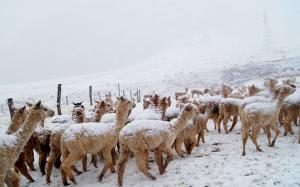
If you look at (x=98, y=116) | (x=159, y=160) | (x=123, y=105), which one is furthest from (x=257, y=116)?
(x=98, y=116)

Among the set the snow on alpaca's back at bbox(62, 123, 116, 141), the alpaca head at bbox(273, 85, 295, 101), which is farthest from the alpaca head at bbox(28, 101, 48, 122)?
the alpaca head at bbox(273, 85, 295, 101)

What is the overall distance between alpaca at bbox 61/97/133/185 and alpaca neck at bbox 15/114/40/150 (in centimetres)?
107

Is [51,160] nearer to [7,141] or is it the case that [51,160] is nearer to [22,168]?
[22,168]

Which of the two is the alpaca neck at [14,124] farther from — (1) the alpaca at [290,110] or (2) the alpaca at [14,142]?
(1) the alpaca at [290,110]

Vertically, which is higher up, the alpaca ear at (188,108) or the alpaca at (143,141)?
the alpaca ear at (188,108)

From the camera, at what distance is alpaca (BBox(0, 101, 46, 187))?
778 centimetres

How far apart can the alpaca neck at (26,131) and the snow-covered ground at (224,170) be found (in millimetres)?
2076

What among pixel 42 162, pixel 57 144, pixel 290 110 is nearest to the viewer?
pixel 57 144

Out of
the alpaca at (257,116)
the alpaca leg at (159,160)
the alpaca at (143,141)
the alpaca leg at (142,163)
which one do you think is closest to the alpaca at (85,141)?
the alpaca at (143,141)

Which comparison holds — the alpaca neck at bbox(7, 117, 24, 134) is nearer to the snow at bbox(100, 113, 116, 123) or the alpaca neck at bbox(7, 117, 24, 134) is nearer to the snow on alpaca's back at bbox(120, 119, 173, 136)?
the snow at bbox(100, 113, 116, 123)

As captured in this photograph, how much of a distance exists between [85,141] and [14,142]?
1.72 meters

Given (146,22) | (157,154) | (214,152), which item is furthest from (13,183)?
(146,22)

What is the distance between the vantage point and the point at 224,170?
899 cm

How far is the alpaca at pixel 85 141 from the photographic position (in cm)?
911
